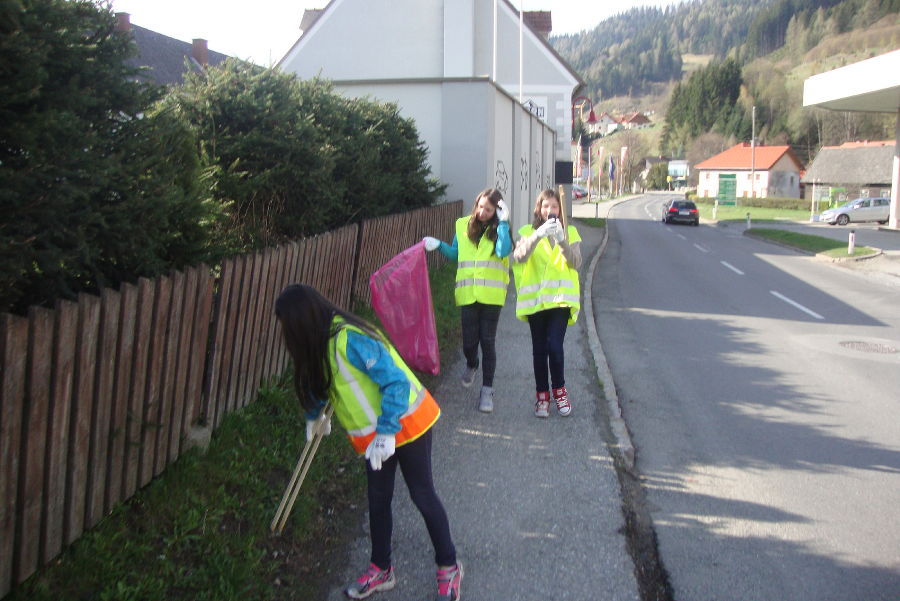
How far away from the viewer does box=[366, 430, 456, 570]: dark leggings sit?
371 cm

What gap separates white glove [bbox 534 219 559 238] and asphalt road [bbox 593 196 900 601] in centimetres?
176

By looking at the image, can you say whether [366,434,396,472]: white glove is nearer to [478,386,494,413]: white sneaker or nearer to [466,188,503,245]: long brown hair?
[466,188,503,245]: long brown hair

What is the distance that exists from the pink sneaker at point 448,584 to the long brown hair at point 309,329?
3.40ft

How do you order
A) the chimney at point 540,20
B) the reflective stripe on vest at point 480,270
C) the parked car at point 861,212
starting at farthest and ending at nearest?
the parked car at point 861,212, the chimney at point 540,20, the reflective stripe on vest at point 480,270

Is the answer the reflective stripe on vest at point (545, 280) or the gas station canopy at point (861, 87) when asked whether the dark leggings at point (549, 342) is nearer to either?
the reflective stripe on vest at point (545, 280)

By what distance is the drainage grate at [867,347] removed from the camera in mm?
10188

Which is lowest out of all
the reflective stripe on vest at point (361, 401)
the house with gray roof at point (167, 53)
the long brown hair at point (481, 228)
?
the reflective stripe on vest at point (361, 401)

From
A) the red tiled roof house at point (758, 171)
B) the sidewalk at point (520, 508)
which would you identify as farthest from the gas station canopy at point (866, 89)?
the red tiled roof house at point (758, 171)

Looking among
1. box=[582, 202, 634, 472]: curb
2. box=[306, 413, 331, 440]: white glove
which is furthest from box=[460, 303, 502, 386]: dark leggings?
box=[306, 413, 331, 440]: white glove

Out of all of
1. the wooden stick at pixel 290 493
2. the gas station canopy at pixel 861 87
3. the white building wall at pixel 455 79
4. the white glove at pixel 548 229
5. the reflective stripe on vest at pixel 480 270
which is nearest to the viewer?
the wooden stick at pixel 290 493

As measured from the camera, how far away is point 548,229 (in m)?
6.04

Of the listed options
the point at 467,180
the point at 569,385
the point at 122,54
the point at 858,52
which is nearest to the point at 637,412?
the point at 569,385

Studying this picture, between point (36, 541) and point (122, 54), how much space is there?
8.07 feet

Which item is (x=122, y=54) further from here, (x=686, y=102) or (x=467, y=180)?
(x=686, y=102)
